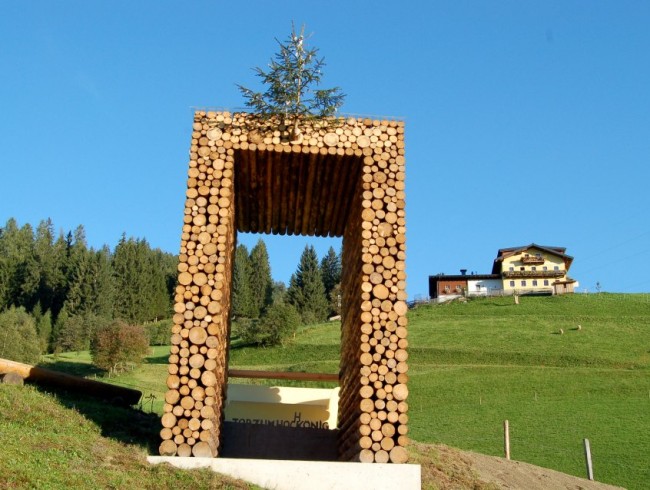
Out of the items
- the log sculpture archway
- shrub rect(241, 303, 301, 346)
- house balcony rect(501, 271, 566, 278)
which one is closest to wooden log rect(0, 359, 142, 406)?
the log sculpture archway

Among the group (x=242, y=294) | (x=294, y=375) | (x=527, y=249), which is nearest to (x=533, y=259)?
(x=527, y=249)

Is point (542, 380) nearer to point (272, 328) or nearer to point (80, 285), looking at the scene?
point (272, 328)

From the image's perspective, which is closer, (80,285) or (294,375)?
(294,375)

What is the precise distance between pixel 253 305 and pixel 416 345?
116ft

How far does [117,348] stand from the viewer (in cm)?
3838

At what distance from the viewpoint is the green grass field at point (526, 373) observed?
23.0m

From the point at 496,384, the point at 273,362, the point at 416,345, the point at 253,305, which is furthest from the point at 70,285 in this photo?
the point at 496,384

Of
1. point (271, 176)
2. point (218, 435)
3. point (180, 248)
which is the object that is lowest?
point (218, 435)

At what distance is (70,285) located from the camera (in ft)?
228

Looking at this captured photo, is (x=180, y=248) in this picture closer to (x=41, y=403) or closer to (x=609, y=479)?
(x=41, y=403)

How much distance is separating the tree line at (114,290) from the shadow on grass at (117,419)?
1466 inches

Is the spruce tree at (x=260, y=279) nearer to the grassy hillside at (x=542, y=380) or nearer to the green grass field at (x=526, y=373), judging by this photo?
the green grass field at (x=526, y=373)

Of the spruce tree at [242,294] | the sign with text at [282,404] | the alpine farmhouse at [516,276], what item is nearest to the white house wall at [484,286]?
the alpine farmhouse at [516,276]

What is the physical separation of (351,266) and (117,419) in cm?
499
